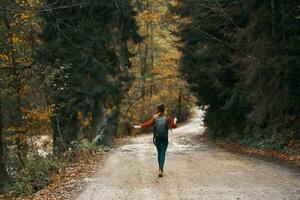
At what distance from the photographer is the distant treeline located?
1870cm

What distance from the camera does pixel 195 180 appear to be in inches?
538

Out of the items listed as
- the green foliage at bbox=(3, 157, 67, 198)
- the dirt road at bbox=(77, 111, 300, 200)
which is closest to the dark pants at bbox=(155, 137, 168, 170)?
the dirt road at bbox=(77, 111, 300, 200)

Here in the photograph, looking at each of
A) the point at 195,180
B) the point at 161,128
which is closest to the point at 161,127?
the point at 161,128

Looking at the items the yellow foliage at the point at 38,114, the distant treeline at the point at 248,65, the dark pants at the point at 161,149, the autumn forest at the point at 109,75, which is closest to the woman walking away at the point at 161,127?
the dark pants at the point at 161,149

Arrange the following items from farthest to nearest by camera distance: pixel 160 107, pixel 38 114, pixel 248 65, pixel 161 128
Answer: pixel 38 114, pixel 248 65, pixel 160 107, pixel 161 128

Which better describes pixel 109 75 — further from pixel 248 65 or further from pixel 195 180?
pixel 195 180

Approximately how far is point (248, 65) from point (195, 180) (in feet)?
26.7

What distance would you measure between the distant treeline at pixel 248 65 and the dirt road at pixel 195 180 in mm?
3245

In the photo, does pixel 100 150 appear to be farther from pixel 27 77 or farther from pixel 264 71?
pixel 264 71

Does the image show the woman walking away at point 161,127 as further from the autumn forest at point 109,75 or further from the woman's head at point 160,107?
the autumn forest at point 109,75

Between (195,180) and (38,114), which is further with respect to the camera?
(38,114)

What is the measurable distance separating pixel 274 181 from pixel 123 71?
17411 millimetres

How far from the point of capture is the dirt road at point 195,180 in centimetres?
1160

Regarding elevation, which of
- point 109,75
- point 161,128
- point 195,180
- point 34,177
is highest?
point 109,75
